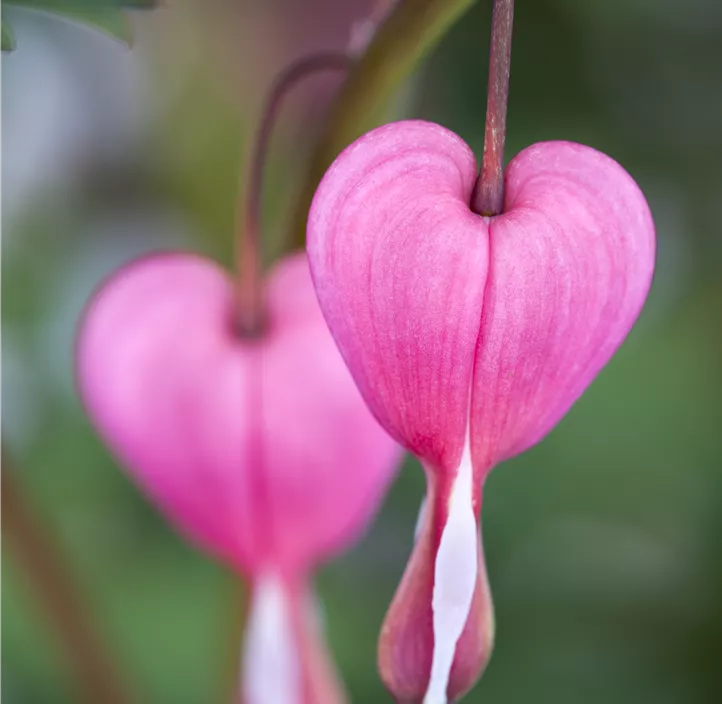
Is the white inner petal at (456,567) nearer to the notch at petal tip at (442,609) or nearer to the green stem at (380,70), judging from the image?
the notch at petal tip at (442,609)

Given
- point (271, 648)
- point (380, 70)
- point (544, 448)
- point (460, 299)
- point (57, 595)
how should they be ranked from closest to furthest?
point (460, 299)
point (380, 70)
point (271, 648)
point (57, 595)
point (544, 448)

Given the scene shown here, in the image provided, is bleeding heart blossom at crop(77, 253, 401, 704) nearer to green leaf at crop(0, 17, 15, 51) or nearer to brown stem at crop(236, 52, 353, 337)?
brown stem at crop(236, 52, 353, 337)

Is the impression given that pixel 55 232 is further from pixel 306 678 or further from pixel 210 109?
pixel 306 678

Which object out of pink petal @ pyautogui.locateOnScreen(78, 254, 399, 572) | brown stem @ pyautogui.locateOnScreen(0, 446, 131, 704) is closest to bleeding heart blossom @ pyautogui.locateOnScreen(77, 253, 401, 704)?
pink petal @ pyautogui.locateOnScreen(78, 254, 399, 572)

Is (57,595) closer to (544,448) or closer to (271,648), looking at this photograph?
(271,648)

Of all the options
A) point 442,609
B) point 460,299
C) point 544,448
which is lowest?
point 544,448

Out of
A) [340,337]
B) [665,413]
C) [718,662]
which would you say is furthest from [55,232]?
[340,337]

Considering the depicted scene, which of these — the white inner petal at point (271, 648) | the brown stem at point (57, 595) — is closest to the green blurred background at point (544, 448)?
the brown stem at point (57, 595)

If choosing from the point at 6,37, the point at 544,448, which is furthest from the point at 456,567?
the point at 544,448
